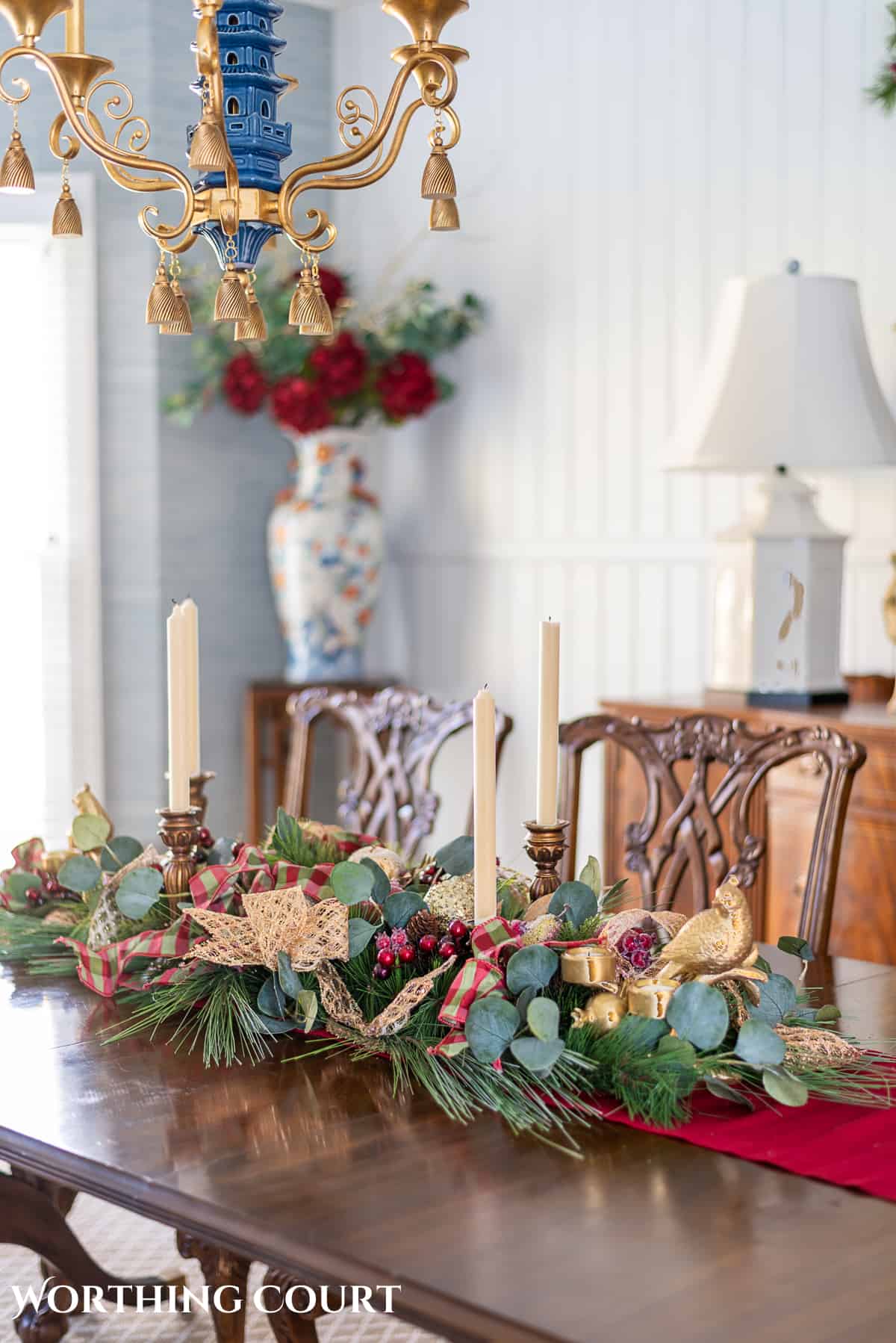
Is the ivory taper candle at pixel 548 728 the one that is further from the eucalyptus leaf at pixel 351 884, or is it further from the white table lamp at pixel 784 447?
the white table lamp at pixel 784 447

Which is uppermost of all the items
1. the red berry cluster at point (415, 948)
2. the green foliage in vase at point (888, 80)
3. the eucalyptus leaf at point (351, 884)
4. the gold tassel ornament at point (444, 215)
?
the green foliage in vase at point (888, 80)

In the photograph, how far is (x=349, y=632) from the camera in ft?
12.1

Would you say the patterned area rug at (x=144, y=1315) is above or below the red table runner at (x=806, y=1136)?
below

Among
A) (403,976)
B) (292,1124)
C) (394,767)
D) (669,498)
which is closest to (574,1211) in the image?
(292,1124)

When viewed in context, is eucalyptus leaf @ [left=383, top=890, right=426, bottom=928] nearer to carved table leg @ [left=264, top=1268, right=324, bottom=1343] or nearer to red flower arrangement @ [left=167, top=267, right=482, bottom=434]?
carved table leg @ [left=264, top=1268, right=324, bottom=1343]

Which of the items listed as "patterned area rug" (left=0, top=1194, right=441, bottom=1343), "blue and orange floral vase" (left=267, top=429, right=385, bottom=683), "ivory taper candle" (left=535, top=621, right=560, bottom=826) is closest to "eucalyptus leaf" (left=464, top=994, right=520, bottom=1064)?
"ivory taper candle" (left=535, top=621, right=560, bottom=826)

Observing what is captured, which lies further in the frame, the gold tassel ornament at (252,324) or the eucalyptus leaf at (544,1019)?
the gold tassel ornament at (252,324)

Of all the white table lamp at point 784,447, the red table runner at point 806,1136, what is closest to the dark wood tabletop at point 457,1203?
the red table runner at point 806,1136

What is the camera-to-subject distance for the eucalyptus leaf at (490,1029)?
1.10 meters

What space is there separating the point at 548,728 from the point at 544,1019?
0.28m

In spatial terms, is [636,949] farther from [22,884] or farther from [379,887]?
[22,884]

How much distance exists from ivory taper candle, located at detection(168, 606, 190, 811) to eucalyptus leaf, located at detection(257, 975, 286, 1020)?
0.60 ft

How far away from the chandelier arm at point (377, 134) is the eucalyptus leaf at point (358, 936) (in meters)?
0.67

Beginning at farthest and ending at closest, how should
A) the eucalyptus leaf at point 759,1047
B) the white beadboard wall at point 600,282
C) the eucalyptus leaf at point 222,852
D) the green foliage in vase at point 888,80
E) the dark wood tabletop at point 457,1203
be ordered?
the white beadboard wall at point 600,282 < the green foliage in vase at point 888,80 < the eucalyptus leaf at point 222,852 < the eucalyptus leaf at point 759,1047 < the dark wood tabletop at point 457,1203
